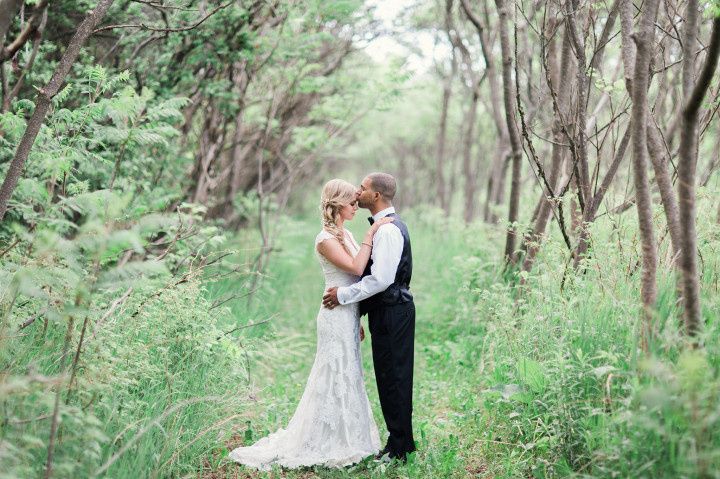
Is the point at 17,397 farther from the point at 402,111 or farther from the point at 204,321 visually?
the point at 402,111

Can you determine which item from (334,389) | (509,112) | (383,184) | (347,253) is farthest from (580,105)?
(334,389)

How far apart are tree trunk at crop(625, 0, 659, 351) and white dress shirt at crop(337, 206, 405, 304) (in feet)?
5.61

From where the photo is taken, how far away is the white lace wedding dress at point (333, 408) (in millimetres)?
4910

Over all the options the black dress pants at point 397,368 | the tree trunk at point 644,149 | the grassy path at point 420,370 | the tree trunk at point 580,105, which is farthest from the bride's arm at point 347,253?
the tree trunk at point 580,105

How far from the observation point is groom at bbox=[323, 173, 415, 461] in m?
4.84

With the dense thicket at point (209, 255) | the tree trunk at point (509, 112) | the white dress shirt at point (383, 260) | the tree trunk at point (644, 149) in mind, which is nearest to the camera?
the dense thicket at point (209, 255)

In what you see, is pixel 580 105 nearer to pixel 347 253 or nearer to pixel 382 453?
pixel 347 253

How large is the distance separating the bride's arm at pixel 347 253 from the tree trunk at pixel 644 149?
1.81 meters

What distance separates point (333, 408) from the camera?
497 cm

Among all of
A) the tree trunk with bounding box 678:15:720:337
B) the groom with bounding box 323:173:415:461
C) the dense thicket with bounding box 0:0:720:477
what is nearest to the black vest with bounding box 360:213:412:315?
the groom with bounding box 323:173:415:461

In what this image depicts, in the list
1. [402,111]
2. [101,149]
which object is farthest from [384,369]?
[402,111]

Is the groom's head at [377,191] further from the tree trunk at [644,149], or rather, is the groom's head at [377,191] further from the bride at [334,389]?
the tree trunk at [644,149]

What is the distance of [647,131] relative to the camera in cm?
412

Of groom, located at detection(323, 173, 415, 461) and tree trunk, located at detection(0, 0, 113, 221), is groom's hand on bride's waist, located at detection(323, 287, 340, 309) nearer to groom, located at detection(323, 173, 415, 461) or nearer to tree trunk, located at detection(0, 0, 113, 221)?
groom, located at detection(323, 173, 415, 461)
